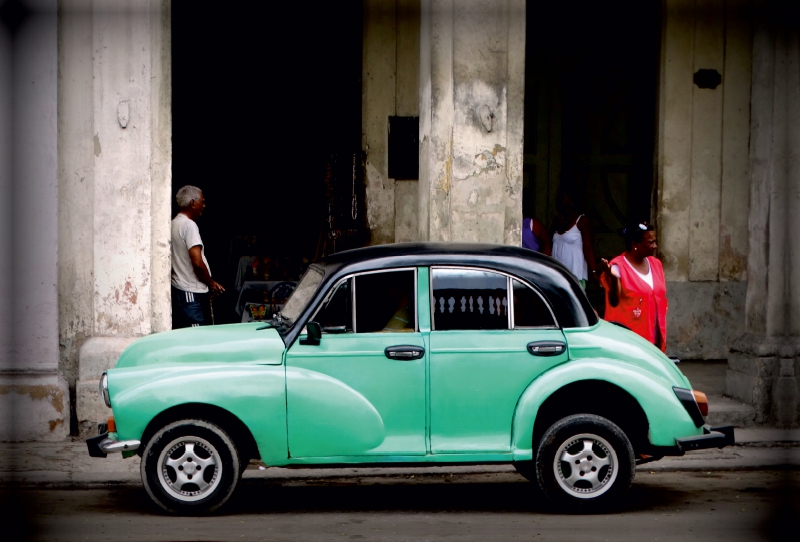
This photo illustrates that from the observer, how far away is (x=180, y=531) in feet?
18.5

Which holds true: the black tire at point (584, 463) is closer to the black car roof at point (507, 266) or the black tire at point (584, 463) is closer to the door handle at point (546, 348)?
the door handle at point (546, 348)

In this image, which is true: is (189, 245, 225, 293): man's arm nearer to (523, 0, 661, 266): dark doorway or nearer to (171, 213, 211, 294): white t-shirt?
(171, 213, 211, 294): white t-shirt

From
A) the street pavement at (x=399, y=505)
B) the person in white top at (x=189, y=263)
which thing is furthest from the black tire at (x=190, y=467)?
the person in white top at (x=189, y=263)

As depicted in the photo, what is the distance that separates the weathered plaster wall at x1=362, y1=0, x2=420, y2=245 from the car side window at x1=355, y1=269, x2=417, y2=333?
4.65 m

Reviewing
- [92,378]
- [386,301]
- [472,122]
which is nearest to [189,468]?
[386,301]

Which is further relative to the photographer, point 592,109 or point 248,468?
point 592,109

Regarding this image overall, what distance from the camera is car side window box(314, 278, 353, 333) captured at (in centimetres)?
600

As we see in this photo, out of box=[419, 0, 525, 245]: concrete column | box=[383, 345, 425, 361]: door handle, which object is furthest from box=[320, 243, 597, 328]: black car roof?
box=[419, 0, 525, 245]: concrete column

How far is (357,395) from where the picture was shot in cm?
586

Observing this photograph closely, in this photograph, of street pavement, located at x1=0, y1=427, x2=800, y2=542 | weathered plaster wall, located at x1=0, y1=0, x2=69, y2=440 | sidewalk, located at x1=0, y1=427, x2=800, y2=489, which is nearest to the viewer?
street pavement, located at x1=0, y1=427, x2=800, y2=542

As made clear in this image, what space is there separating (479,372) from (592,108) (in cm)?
609

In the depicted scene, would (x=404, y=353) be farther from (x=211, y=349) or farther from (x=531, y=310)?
(x=211, y=349)

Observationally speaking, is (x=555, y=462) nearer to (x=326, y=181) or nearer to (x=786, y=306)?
(x=786, y=306)

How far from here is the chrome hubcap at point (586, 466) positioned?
5953 millimetres
